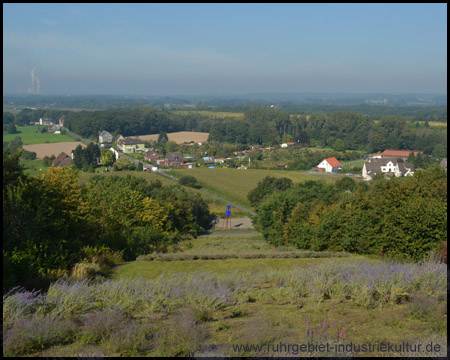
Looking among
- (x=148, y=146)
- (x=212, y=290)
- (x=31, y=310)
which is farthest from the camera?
(x=148, y=146)

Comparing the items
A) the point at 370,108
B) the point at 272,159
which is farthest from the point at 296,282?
the point at 370,108

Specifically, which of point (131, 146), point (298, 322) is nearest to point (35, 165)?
point (131, 146)

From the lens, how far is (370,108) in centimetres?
19538

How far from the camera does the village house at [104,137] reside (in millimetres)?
98113

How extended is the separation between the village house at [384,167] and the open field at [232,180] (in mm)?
6171

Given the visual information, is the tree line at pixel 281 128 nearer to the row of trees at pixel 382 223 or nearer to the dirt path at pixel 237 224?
the dirt path at pixel 237 224

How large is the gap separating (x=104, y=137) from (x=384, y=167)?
2507 inches

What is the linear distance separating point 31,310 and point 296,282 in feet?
12.4

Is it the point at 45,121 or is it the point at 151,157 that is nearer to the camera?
the point at 151,157

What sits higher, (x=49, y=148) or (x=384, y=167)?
(x=49, y=148)

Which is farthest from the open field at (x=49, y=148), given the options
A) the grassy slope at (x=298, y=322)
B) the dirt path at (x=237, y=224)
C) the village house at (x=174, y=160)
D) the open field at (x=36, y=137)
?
the grassy slope at (x=298, y=322)

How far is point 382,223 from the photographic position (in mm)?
13250

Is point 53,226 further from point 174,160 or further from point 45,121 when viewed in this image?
point 45,121

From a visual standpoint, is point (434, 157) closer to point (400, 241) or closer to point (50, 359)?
point (400, 241)
